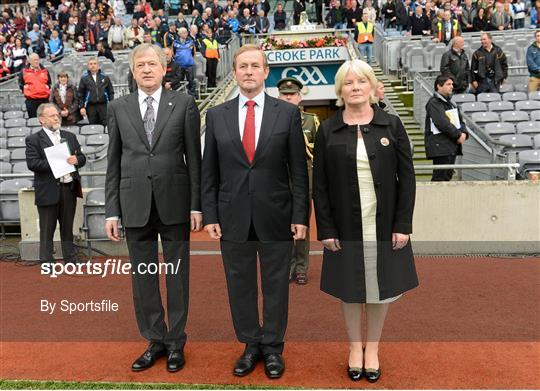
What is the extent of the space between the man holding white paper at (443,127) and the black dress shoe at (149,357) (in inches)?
200

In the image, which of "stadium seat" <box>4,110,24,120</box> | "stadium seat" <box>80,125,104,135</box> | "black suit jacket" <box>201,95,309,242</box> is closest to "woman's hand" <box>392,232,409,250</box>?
"black suit jacket" <box>201,95,309,242</box>

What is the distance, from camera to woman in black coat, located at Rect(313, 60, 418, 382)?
3.37m

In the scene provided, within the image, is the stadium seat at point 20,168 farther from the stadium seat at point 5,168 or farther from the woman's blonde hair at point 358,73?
the woman's blonde hair at point 358,73

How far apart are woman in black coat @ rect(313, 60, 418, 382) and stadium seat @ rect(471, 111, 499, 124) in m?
6.99

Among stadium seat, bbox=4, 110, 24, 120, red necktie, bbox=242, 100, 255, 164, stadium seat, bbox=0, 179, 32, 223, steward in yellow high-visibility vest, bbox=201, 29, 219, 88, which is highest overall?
steward in yellow high-visibility vest, bbox=201, 29, 219, 88

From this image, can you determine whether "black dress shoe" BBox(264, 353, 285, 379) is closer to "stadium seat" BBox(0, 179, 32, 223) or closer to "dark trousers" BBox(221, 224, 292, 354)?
"dark trousers" BBox(221, 224, 292, 354)

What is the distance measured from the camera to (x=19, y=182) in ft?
27.5

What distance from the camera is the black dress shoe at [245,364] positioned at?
356 cm

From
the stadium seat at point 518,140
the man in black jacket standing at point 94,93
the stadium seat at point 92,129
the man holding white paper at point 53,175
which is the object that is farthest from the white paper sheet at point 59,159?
the stadium seat at point 518,140

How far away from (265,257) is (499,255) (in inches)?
158

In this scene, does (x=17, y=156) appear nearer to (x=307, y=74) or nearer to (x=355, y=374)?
(x=355, y=374)

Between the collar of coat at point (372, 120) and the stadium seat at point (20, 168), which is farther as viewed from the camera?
the stadium seat at point (20, 168)

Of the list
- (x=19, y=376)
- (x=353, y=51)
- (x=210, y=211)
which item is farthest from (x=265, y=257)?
(x=353, y=51)

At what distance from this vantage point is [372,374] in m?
3.46
